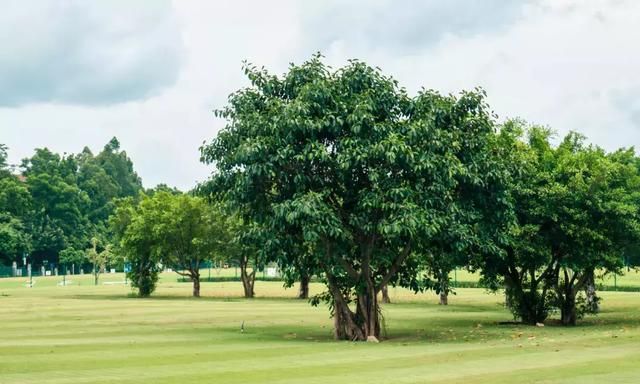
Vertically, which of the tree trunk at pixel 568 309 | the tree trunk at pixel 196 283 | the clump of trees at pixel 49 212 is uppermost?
the clump of trees at pixel 49 212

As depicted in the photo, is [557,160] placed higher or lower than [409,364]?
higher

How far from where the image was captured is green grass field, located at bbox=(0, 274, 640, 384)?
19781mm

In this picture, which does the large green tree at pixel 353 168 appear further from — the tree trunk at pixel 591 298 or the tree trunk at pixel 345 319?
the tree trunk at pixel 591 298

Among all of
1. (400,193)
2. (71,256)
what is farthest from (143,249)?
(71,256)

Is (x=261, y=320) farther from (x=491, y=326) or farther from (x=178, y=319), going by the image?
(x=491, y=326)

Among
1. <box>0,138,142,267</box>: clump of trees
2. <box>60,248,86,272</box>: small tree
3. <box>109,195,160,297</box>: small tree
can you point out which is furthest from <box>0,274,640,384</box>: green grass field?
<box>60,248,86,272</box>: small tree

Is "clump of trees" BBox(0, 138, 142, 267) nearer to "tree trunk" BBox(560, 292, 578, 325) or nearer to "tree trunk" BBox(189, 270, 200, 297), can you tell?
"tree trunk" BBox(189, 270, 200, 297)

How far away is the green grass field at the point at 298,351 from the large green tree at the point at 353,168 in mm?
2911

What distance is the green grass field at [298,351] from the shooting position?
64.9 feet

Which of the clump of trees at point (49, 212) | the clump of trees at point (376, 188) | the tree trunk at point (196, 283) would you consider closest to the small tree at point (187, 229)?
the tree trunk at point (196, 283)

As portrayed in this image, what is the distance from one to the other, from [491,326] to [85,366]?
2031cm

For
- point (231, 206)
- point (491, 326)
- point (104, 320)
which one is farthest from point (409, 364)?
point (104, 320)

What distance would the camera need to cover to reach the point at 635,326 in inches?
1419

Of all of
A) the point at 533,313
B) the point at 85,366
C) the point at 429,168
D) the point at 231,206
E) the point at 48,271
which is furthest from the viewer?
the point at 48,271
